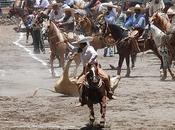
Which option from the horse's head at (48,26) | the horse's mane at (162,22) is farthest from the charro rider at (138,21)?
the horse's head at (48,26)

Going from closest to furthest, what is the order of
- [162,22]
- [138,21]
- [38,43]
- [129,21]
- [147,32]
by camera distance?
1. [147,32]
2. [162,22]
3. [138,21]
4. [129,21]
5. [38,43]

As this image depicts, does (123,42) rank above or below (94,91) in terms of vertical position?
below

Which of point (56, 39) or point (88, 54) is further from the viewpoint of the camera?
point (56, 39)

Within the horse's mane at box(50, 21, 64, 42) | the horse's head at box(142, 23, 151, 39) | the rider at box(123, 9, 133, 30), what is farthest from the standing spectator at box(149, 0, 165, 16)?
the horse's mane at box(50, 21, 64, 42)

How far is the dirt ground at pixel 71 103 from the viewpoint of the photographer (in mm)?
13734

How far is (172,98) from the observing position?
17.3 metres

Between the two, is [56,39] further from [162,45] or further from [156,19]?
[156,19]

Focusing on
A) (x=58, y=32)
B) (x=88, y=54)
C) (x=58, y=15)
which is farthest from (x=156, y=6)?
(x=88, y=54)

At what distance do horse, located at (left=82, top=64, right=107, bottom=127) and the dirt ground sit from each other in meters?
0.39

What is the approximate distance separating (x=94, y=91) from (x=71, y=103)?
3.48 meters

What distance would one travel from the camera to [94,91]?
13.1 metres

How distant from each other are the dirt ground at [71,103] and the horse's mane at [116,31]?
147 cm

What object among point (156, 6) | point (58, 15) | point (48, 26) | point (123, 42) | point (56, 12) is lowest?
point (123, 42)

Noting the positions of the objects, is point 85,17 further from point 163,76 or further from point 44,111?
point 44,111
